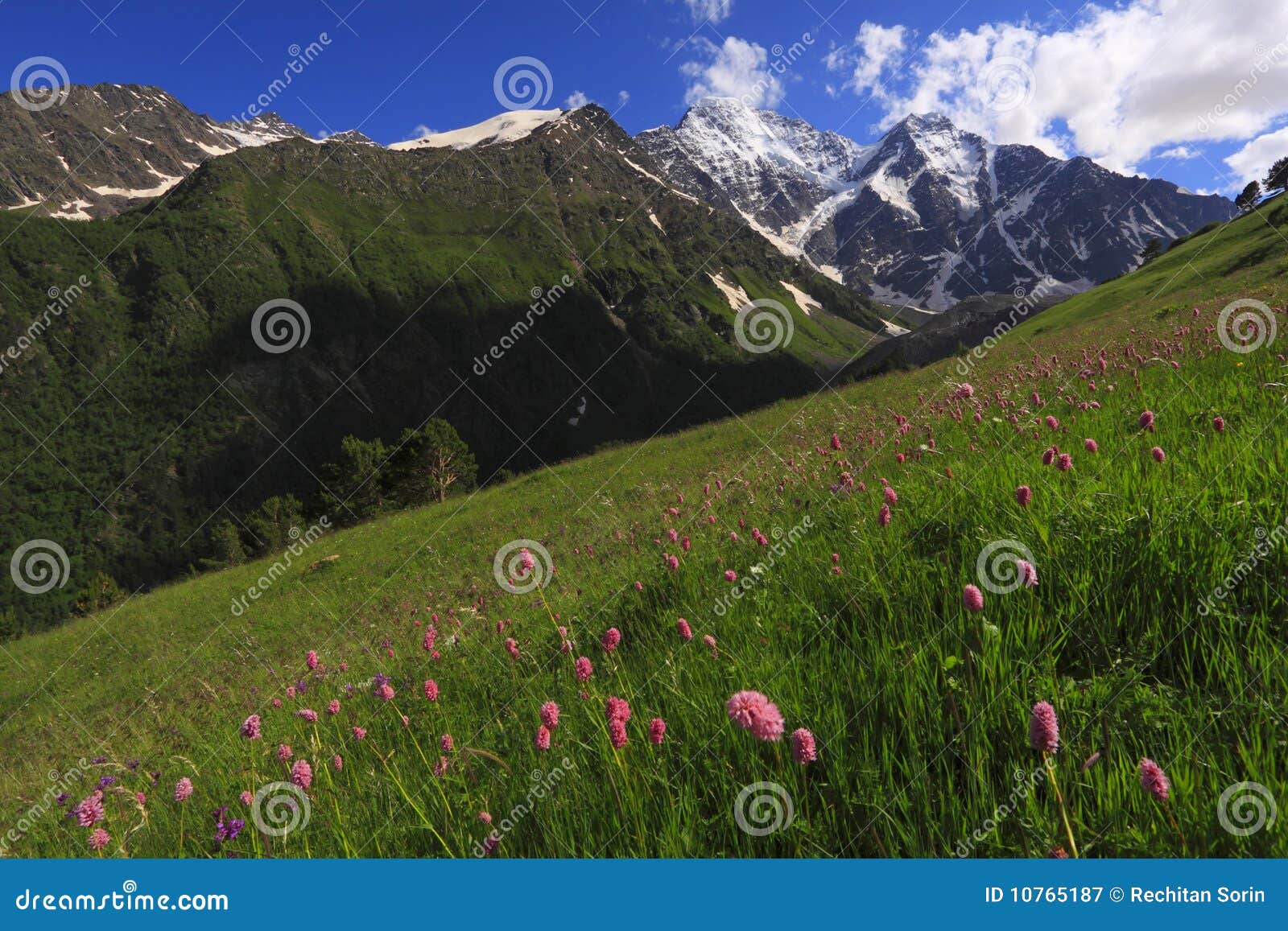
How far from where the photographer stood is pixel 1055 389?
20.4ft

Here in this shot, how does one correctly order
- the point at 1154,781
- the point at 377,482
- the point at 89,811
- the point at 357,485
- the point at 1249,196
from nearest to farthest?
the point at 1154,781 → the point at 89,811 → the point at 357,485 → the point at 377,482 → the point at 1249,196

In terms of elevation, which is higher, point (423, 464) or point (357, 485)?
point (423, 464)

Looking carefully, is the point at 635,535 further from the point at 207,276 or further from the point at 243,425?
the point at 207,276

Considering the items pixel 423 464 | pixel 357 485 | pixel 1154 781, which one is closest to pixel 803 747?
pixel 1154 781

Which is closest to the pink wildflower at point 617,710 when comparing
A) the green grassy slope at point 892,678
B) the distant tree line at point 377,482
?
the green grassy slope at point 892,678

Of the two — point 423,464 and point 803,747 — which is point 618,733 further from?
point 423,464

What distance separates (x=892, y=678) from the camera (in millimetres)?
2064

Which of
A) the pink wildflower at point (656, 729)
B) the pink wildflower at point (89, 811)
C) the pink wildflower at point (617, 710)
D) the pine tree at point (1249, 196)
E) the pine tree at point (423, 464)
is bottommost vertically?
the pink wildflower at point (89, 811)

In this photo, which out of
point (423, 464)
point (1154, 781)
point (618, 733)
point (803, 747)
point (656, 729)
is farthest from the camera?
point (423, 464)

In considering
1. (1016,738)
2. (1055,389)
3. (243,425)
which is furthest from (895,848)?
(243,425)

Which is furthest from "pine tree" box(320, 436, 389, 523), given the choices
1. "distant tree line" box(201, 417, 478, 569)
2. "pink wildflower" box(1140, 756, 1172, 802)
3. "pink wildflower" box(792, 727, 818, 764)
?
"pink wildflower" box(1140, 756, 1172, 802)

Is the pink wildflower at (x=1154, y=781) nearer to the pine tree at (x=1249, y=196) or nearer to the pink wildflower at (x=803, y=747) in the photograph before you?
the pink wildflower at (x=803, y=747)

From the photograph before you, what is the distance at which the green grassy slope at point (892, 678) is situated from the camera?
1.68m

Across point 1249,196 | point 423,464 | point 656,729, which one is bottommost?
point 656,729
